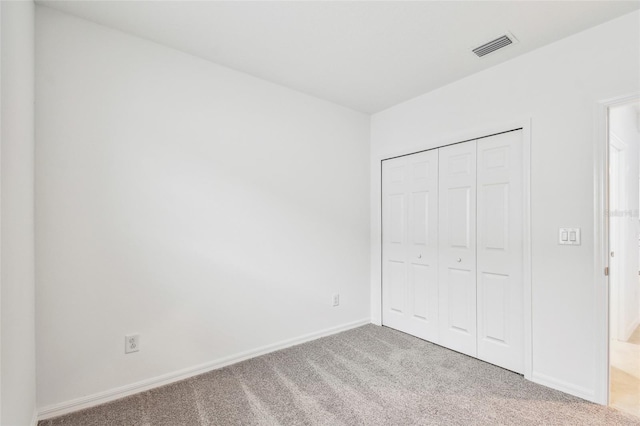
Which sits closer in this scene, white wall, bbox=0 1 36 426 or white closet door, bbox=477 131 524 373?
white wall, bbox=0 1 36 426

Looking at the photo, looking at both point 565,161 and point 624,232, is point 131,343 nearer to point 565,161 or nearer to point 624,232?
point 565,161

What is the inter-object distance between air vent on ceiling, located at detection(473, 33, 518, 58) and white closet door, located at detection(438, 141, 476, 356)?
733 mm

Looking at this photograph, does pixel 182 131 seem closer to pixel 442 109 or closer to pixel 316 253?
pixel 316 253

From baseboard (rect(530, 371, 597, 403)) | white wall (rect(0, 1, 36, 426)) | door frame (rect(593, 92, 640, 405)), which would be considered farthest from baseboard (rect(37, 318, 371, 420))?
door frame (rect(593, 92, 640, 405))

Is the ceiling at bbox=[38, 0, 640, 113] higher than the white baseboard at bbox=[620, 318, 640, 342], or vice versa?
the ceiling at bbox=[38, 0, 640, 113]

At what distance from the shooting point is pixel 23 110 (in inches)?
62.6

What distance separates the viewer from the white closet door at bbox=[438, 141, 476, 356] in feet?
9.03

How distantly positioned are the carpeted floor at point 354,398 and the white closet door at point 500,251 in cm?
21

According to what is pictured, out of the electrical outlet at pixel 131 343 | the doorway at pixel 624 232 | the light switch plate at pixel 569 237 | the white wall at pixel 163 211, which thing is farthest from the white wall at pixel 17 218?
the doorway at pixel 624 232

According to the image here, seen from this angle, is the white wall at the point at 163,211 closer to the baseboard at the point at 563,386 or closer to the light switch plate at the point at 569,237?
the baseboard at the point at 563,386

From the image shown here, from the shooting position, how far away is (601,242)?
203cm

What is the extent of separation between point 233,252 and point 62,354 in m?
1.24

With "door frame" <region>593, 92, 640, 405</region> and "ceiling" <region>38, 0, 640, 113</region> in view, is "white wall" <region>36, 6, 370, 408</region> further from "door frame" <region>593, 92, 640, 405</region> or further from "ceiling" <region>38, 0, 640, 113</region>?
"door frame" <region>593, 92, 640, 405</region>

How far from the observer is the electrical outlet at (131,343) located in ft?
6.97
